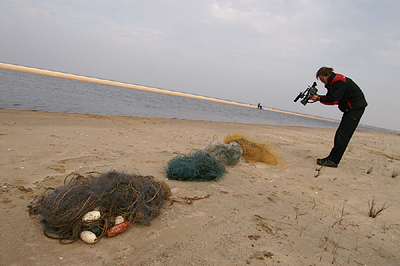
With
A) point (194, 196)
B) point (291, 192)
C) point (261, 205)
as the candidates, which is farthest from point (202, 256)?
point (291, 192)

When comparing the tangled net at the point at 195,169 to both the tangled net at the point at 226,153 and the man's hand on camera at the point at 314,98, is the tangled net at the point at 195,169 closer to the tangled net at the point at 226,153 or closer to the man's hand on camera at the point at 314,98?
the tangled net at the point at 226,153

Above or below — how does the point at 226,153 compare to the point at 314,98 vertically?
below

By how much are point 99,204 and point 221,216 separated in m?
1.37

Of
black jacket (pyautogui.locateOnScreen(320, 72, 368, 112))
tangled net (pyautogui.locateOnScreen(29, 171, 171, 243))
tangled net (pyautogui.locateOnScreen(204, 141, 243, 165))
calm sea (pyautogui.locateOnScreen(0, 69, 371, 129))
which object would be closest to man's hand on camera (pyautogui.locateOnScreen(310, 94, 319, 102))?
black jacket (pyautogui.locateOnScreen(320, 72, 368, 112))

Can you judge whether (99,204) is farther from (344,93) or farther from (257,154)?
(344,93)

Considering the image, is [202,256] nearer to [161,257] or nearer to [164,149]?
[161,257]

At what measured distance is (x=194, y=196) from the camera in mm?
3332

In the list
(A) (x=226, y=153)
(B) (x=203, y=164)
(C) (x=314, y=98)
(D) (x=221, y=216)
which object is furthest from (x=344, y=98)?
(D) (x=221, y=216)

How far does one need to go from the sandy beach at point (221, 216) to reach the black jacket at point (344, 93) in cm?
162

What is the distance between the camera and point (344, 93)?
218 inches

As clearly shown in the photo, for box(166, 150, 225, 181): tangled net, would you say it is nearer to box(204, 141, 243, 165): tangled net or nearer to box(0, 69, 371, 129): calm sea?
box(204, 141, 243, 165): tangled net

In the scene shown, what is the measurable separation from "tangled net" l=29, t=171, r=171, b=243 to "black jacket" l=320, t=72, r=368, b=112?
184 inches

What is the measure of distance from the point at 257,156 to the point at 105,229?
168 inches

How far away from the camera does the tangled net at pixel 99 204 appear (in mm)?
2191
